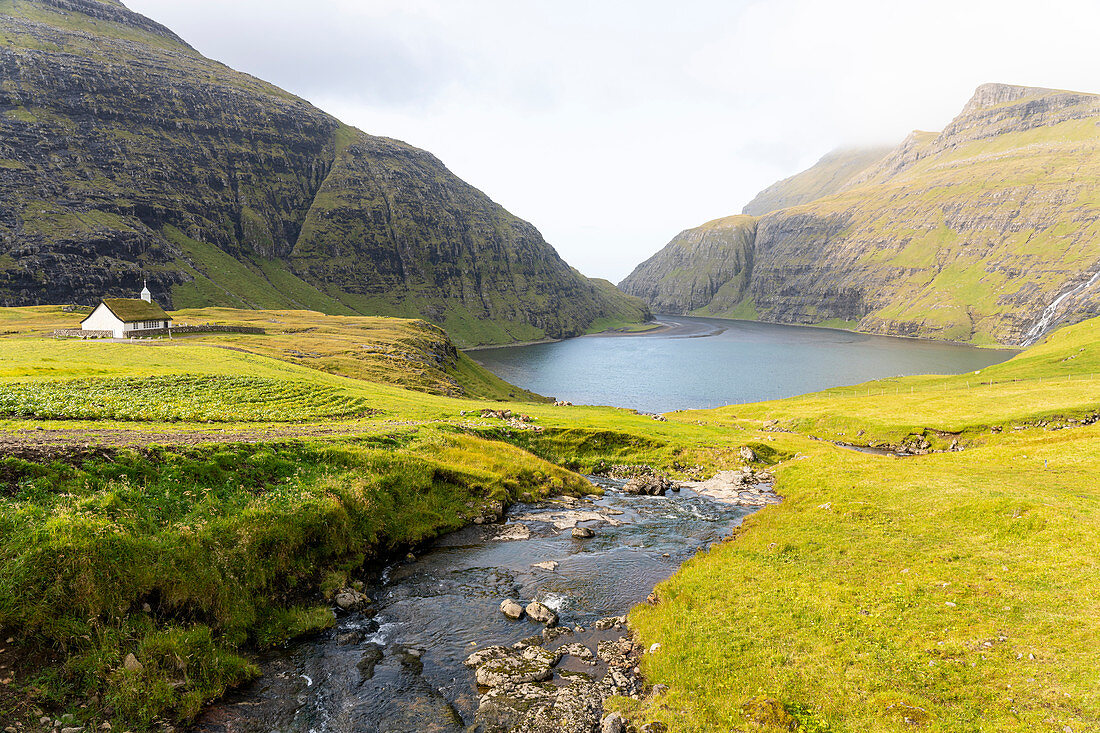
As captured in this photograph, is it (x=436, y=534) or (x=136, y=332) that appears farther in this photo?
(x=136, y=332)

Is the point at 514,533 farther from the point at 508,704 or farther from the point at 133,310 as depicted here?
the point at 133,310

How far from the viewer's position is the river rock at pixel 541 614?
870 inches

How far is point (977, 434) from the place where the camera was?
63750mm

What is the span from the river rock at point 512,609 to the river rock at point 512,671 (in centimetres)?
307

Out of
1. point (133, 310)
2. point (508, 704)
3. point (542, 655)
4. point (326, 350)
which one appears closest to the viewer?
point (508, 704)

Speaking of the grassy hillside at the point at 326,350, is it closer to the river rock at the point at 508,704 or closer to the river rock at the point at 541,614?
the river rock at the point at 541,614

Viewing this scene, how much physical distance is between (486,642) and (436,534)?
36.3ft

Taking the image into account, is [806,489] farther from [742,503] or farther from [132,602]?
[132,602]

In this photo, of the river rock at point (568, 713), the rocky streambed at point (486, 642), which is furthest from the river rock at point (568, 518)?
the river rock at point (568, 713)

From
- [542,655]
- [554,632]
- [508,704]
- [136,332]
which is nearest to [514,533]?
[554,632]

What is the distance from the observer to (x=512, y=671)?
733 inches

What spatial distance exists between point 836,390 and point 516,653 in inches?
5415

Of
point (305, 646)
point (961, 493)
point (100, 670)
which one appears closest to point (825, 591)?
point (961, 493)

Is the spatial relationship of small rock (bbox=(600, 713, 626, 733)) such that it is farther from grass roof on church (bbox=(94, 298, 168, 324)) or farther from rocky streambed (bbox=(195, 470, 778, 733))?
grass roof on church (bbox=(94, 298, 168, 324))
